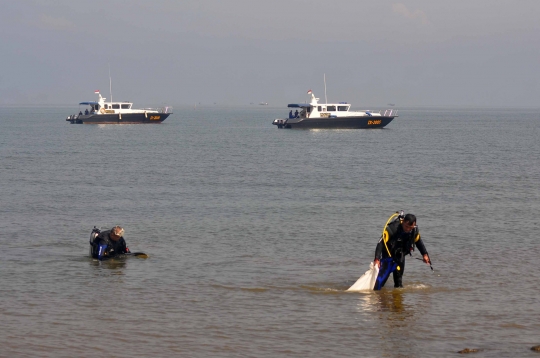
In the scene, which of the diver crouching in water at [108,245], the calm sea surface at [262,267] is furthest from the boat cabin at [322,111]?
the diver crouching in water at [108,245]

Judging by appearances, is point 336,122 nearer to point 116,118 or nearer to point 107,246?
point 116,118

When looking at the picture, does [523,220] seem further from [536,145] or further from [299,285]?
[536,145]

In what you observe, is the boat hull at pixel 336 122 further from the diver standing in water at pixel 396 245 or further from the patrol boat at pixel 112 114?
the diver standing in water at pixel 396 245

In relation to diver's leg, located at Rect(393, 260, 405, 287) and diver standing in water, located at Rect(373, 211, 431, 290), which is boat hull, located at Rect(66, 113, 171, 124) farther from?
diver standing in water, located at Rect(373, 211, 431, 290)

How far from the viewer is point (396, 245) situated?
1219 centimetres

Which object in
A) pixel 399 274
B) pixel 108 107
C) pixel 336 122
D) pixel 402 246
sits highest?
pixel 108 107

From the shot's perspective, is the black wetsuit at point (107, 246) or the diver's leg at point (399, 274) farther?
the black wetsuit at point (107, 246)

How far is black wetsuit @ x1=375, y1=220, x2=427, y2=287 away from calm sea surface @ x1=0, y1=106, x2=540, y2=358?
0.77 meters

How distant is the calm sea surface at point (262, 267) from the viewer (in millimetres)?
10367

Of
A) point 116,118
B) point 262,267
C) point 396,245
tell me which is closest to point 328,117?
point 116,118

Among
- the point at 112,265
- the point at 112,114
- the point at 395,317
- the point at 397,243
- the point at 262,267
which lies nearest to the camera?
the point at 395,317

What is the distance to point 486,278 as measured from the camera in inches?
561

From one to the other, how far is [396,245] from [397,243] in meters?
0.05

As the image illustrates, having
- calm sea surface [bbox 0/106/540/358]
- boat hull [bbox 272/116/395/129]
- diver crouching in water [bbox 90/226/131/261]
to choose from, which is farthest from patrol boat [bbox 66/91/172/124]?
diver crouching in water [bbox 90/226/131/261]
